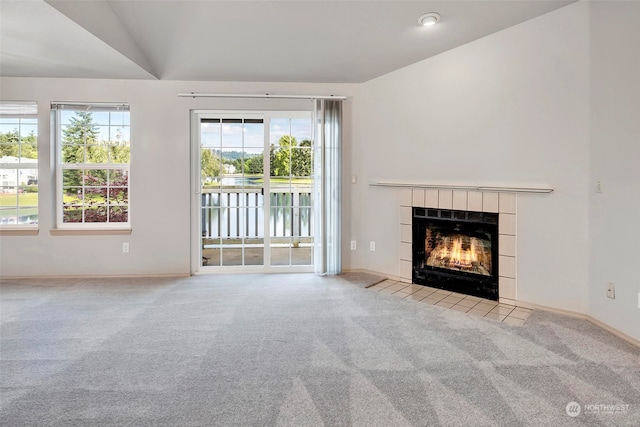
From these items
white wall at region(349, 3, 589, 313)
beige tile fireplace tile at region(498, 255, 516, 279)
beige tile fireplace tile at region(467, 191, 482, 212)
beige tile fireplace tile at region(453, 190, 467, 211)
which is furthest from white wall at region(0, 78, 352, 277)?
beige tile fireplace tile at region(498, 255, 516, 279)

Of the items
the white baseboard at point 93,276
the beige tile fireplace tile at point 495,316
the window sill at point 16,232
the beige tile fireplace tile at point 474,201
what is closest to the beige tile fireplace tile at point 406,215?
the beige tile fireplace tile at point 474,201

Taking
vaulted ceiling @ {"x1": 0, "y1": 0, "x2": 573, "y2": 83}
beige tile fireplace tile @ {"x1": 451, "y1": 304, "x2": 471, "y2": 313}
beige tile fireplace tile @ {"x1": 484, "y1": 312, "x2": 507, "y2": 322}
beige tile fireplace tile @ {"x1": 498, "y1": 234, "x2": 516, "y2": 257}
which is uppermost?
vaulted ceiling @ {"x1": 0, "y1": 0, "x2": 573, "y2": 83}

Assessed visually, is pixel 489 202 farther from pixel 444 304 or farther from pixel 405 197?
pixel 444 304

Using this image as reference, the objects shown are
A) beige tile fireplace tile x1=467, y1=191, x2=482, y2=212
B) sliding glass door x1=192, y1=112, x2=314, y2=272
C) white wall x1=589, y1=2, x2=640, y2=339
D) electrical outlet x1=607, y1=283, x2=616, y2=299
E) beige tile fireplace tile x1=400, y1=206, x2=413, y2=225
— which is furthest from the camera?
sliding glass door x1=192, y1=112, x2=314, y2=272

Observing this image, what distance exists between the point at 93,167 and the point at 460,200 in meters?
4.31

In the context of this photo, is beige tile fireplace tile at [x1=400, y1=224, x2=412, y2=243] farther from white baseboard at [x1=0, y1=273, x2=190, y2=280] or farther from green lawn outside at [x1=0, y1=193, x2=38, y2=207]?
green lawn outside at [x1=0, y1=193, x2=38, y2=207]

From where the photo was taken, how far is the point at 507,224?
3.28m

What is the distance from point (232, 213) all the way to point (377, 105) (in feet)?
7.36

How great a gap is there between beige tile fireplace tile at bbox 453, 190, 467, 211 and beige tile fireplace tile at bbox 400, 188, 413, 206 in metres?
0.50

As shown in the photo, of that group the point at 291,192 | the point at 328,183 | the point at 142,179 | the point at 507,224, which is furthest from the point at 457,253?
the point at 142,179

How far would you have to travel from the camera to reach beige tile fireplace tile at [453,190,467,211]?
3.55 metres

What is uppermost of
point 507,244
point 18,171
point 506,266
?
point 18,171

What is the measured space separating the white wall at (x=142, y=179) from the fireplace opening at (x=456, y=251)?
6.38 feet

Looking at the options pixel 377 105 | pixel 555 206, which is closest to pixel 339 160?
pixel 377 105
